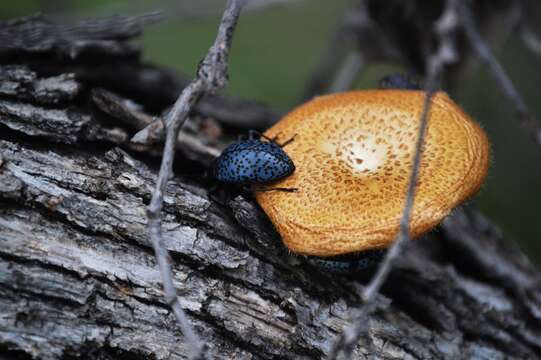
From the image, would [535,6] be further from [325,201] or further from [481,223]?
[325,201]

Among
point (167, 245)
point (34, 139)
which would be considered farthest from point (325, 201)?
→ point (34, 139)

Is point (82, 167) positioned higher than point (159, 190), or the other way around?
point (82, 167)

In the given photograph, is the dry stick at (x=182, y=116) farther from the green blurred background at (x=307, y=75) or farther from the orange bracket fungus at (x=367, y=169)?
the green blurred background at (x=307, y=75)

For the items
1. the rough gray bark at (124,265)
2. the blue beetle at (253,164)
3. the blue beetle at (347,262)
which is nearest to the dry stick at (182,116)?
the rough gray bark at (124,265)

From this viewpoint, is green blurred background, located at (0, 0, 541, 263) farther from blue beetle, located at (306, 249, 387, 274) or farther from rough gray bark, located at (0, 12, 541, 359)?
blue beetle, located at (306, 249, 387, 274)

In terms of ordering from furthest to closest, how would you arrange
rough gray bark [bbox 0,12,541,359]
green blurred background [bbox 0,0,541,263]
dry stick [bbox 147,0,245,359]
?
green blurred background [bbox 0,0,541,263]
rough gray bark [bbox 0,12,541,359]
dry stick [bbox 147,0,245,359]

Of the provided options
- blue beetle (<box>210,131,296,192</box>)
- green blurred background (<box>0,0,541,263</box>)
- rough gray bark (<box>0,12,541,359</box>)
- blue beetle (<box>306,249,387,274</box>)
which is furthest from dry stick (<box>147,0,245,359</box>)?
green blurred background (<box>0,0,541,263</box>)

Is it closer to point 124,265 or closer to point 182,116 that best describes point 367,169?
point 182,116
